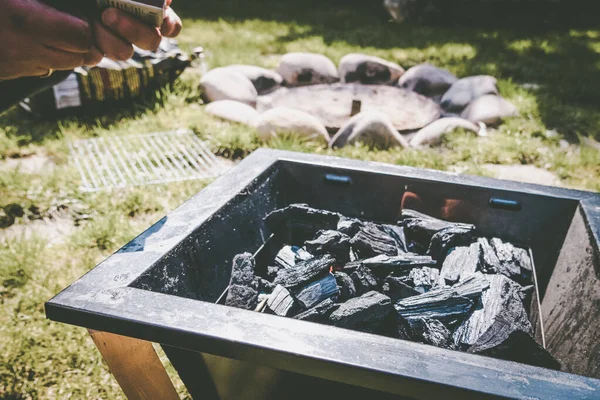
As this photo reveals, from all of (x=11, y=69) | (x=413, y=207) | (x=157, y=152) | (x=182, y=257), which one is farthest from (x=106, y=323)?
(x=157, y=152)

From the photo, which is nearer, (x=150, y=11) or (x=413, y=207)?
A: (x=150, y=11)

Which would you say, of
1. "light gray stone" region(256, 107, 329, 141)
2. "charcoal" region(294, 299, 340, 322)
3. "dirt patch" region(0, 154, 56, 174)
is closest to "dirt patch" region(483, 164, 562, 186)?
"light gray stone" region(256, 107, 329, 141)

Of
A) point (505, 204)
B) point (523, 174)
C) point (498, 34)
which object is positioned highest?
point (498, 34)

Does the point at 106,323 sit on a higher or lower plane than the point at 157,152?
higher

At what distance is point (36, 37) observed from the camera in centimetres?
106

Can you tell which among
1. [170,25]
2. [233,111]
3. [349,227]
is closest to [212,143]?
[233,111]

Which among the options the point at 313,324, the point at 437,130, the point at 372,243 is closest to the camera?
the point at 313,324

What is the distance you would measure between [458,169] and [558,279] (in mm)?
1751

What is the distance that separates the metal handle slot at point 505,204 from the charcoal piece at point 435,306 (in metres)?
0.41

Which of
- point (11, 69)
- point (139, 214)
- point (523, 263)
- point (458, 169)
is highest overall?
point (11, 69)

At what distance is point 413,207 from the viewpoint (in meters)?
1.61

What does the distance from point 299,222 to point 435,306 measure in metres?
0.56

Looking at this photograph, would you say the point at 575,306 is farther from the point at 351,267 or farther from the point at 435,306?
the point at 351,267

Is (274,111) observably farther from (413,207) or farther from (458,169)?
(413,207)
